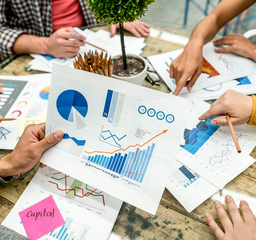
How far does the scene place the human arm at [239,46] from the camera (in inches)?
37.1

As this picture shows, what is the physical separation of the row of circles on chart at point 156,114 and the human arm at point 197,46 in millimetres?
254

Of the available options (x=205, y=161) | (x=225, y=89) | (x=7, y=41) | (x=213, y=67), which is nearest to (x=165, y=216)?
(x=205, y=161)

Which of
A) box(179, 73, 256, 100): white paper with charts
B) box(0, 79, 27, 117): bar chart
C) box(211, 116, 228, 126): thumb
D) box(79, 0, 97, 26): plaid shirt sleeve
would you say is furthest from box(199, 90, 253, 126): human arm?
box(79, 0, 97, 26): plaid shirt sleeve

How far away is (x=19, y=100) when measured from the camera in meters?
0.90

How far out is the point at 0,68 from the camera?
1.04 m

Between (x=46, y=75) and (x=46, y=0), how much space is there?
0.49m

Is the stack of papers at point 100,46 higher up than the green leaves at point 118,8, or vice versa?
the green leaves at point 118,8

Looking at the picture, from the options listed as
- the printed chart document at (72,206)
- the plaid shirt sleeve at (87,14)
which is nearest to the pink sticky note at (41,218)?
the printed chart document at (72,206)

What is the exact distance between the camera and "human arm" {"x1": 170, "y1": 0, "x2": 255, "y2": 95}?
0.81m

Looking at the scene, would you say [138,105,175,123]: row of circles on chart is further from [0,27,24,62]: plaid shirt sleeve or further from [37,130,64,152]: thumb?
[0,27,24,62]: plaid shirt sleeve

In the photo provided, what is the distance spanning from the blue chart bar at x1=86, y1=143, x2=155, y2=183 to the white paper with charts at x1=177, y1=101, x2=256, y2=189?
0.17 meters

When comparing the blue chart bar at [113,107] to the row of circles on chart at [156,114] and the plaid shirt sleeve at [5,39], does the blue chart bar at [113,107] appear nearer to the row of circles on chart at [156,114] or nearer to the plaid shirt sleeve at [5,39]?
the row of circles on chart at [156,114]

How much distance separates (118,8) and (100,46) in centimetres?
50

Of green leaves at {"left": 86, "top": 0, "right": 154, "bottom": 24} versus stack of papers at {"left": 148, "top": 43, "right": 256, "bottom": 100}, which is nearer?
green leaves at {"left": 86, "top": 0, "right": 154, "bottom": 24}
